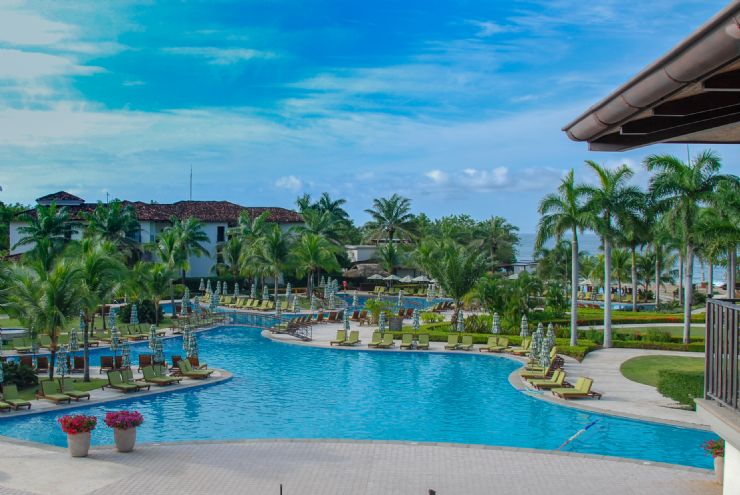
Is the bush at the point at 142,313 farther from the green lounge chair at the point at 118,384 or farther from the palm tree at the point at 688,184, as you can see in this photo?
the palm tree at the point at 688,184

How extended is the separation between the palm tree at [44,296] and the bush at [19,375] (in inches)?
53.5

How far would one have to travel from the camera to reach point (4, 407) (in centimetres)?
1906

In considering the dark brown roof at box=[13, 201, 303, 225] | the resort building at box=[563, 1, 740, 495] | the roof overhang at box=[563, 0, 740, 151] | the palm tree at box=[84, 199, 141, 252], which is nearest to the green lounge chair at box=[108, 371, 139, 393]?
the resort building at box=[563, 1, 740, 495]

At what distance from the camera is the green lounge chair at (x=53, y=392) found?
791 inches

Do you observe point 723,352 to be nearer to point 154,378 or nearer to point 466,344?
point 154,378

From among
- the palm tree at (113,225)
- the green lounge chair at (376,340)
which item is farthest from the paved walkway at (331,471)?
the palm tree at (113,225)

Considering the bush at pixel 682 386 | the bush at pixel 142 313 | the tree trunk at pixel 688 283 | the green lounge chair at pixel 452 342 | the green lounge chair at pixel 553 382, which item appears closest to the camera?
the bush at pixel 682 386

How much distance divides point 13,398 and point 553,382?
51.0 feet

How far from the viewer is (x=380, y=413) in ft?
65.7

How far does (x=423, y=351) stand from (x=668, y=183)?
12108 mm

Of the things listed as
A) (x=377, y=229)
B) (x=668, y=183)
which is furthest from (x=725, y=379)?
(x=377, y=229)

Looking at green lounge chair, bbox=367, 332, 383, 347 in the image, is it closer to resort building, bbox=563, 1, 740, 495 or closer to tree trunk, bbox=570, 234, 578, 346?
tree trunk, bbox=570, 234, 578, 346

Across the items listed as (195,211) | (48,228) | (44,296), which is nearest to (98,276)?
(44,296)

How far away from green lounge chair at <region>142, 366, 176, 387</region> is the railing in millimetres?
18916
